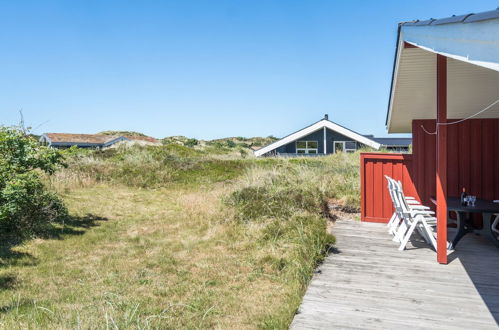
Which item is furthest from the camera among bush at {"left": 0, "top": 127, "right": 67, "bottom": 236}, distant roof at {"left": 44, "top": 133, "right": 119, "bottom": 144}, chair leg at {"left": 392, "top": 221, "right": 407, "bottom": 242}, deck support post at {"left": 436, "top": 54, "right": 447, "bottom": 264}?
distant roof at {"left": 44, "top": 133, "right": 119, "bottom": 144}

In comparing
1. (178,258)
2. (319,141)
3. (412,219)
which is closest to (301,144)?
(319,141)

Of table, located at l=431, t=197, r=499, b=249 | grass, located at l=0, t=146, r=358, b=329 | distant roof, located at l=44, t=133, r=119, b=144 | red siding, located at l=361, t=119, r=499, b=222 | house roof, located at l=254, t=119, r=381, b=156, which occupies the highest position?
distant roof, located at l=44, t=133, r=119, b=144

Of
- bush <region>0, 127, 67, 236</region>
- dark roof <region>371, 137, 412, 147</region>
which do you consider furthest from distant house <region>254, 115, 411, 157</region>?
bush <region>0, 127, 67, 236</region>

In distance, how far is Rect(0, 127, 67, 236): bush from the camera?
6504 millimetres

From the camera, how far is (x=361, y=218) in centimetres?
771

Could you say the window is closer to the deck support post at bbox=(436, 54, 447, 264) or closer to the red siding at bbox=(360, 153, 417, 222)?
the red siding at bbox=(360, 153, 417, 222)

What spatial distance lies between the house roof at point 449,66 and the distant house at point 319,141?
61.8 feet

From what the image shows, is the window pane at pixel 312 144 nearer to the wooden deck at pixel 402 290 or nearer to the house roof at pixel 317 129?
the house roof at pixel 317 129

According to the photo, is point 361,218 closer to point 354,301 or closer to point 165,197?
point 354,301

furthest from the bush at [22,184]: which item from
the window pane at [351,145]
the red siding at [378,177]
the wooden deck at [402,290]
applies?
the window pane at [351,145]

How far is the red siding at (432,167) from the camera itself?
22.2 ft

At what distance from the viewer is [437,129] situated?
182 inches

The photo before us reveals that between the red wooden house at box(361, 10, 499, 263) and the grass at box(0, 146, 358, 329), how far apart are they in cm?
156

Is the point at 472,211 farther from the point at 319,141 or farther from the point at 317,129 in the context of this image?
the point at 319,141
